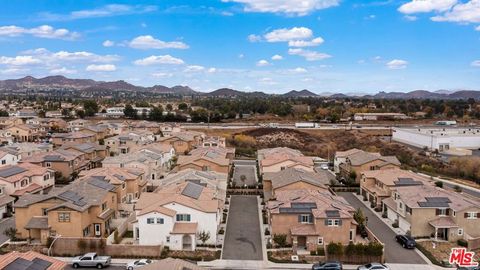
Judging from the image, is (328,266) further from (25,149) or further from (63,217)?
(25,149)

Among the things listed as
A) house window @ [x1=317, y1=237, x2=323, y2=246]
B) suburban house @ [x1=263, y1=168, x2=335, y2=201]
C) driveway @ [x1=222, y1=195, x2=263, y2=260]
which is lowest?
driveway @ [x1=222, y1=195, x2=263, y2=260]

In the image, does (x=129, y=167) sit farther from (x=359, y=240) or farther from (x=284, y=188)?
(x=359, y=240)

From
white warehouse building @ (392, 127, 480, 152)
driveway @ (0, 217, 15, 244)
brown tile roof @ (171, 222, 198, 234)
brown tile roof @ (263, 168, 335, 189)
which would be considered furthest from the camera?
white warehouse building @ (392, 127, 480, 152)

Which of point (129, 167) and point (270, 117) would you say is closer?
point (129, 167)

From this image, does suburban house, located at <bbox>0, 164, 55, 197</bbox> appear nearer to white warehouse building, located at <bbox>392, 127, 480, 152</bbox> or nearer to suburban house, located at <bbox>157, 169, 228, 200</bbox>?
suburban house, located at <bbox>157, 169, 228, 200</bbox>

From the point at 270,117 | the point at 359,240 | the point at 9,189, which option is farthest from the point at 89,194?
the point at 270,117

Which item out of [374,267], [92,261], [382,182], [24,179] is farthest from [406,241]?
[24,179]

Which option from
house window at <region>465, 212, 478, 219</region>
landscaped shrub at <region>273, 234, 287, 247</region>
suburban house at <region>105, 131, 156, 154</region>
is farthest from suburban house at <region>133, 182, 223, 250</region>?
suburban house at <region>105, 131, 156, 154</region>

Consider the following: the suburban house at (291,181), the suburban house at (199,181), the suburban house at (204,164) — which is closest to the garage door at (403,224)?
the suburban house at (291,181)
